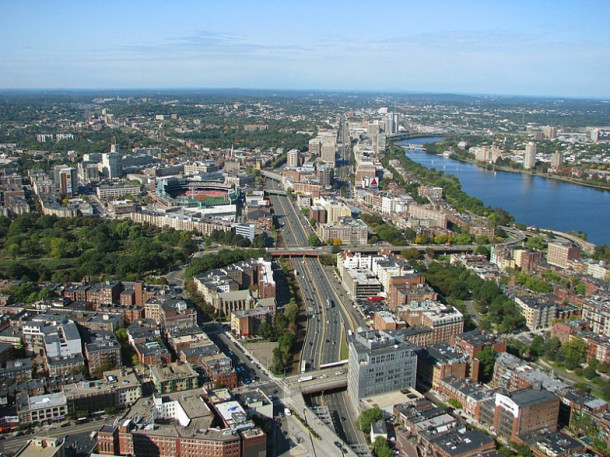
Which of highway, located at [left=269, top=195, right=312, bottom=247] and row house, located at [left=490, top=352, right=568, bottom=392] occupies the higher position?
row house, located at [left=490, top=352, right=568, bottom=392]

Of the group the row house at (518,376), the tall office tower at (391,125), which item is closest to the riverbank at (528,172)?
the tall office tower at (391,125)

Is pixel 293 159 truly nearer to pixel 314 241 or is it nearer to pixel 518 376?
pixel 314 241

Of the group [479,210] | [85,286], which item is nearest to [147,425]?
[85,286]

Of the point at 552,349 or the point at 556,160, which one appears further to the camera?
the point at 556,160

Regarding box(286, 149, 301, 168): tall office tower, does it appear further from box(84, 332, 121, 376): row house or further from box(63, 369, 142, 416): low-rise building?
box(63, 369, 142, 416): low-rise building

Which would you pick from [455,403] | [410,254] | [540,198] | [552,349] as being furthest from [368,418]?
[540,198]

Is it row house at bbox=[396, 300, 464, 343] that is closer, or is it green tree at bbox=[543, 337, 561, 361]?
green tree at bbox=[543, 337, 561, 361]

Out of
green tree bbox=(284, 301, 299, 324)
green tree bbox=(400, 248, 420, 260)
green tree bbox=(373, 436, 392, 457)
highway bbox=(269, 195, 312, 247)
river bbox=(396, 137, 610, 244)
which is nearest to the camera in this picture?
green tree bbox=(373, 436, 392, 457)

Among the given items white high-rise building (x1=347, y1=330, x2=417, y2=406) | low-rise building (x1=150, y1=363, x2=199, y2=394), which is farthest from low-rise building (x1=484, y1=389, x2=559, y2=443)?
low-rise building (x1=150, y1=363, x2=199, y2=394)

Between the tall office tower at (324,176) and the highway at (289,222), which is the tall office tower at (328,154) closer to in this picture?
the tall office tower at (324,176)
